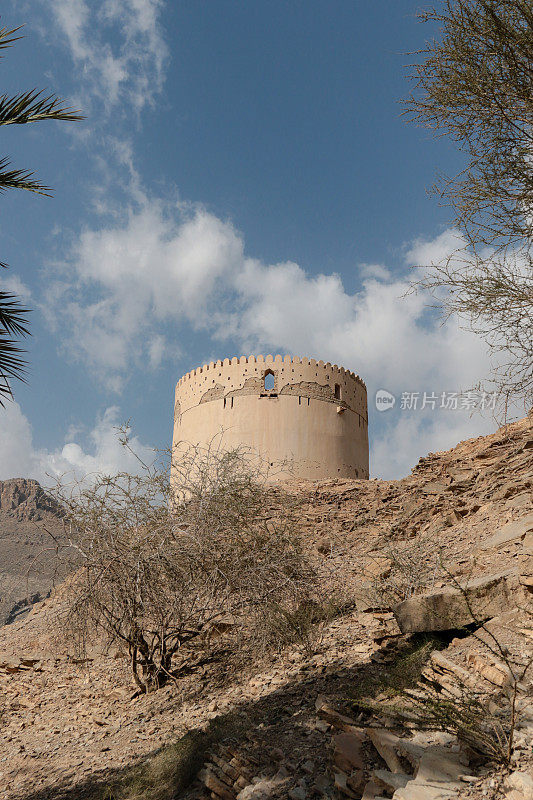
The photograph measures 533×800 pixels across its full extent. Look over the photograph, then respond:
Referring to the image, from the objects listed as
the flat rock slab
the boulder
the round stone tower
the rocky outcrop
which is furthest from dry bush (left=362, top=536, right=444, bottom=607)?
the rocky outcrop

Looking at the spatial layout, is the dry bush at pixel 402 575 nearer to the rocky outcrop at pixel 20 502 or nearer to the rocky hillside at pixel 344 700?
the rocky hillside at pixel 344 700

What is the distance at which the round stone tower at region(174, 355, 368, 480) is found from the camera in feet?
60.1

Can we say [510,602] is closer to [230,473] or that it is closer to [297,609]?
[297,609]

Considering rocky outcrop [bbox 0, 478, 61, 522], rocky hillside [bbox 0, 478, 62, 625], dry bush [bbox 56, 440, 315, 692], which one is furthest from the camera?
rocky outcrop [bbox 0, 478, 61, 522]

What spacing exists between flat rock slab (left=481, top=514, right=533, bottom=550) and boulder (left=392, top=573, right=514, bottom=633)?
5.69ft

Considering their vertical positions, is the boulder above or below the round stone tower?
below

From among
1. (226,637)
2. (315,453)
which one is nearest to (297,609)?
(226,637)

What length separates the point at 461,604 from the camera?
499cm

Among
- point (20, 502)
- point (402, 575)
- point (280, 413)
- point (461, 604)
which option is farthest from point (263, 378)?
point (20, 502)

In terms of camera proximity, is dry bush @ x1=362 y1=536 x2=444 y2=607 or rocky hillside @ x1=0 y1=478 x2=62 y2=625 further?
rocky hillside @ x1=0 y1=478 x2=62 y2=625

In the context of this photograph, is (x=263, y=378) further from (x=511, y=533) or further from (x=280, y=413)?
(x=511, y=533)

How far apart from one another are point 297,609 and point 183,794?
3.27 m

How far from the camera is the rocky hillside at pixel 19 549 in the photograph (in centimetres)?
2405

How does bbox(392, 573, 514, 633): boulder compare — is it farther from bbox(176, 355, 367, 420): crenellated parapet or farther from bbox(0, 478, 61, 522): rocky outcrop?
bbox(0, 478, 61, 522): rocky outcrop
